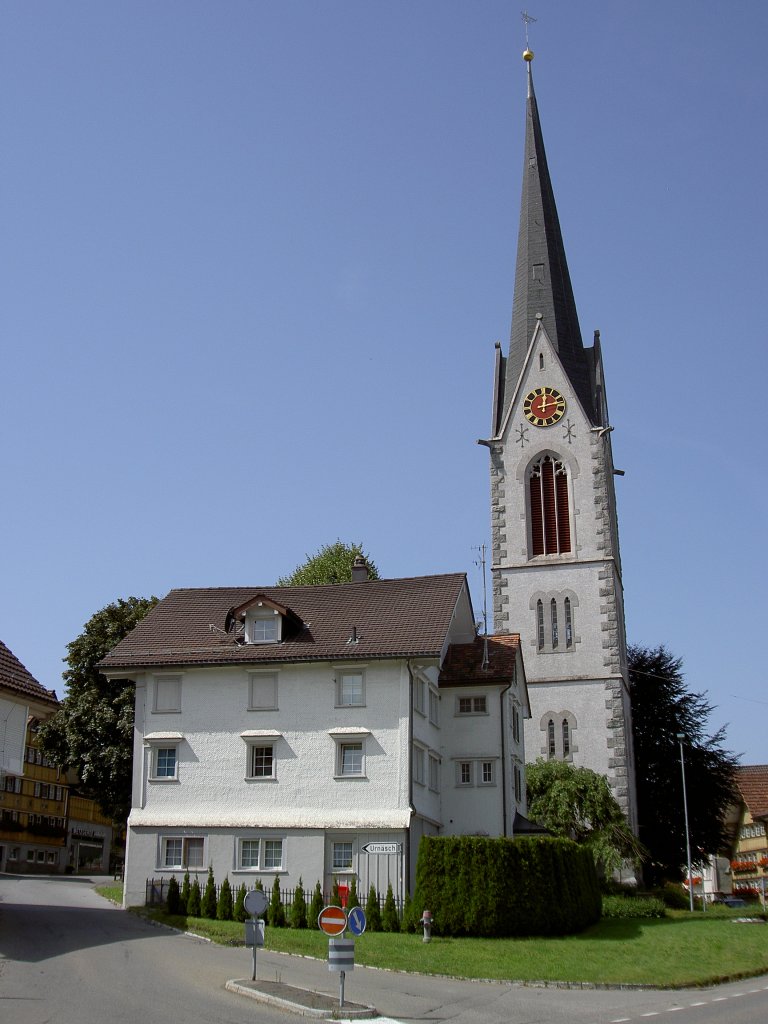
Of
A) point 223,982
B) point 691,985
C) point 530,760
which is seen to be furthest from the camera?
point 530,760

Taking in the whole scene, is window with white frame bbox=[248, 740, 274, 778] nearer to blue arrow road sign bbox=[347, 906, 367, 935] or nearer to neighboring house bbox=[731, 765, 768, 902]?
blue arrow road sign bbox=[347, 906, 367, 935]

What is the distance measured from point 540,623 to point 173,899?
27156 millimetres

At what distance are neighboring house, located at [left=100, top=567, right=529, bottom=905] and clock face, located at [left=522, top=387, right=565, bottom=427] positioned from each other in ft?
71.4

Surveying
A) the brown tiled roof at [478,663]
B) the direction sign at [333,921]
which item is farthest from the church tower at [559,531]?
the direction sign at [333,921]

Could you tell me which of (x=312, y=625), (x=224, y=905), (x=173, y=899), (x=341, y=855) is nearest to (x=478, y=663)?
(x=312, y=625)

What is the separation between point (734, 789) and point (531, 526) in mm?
19267

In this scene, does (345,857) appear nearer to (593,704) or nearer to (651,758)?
(593,704)

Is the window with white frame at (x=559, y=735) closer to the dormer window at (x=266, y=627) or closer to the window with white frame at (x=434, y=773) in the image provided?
the window with white frame at (x=434, y=773)

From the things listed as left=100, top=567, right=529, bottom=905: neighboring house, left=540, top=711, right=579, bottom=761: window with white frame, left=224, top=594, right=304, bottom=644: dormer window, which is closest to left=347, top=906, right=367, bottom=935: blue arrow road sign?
left=100, top=567, right=529, bottom=905: neighboring house

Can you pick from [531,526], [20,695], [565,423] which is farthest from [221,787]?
[565,423]

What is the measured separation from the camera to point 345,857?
1423 inches

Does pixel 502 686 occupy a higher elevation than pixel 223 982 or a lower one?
higher

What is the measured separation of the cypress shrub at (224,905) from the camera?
33688 millimetres

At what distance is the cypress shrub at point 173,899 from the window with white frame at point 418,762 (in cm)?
797
